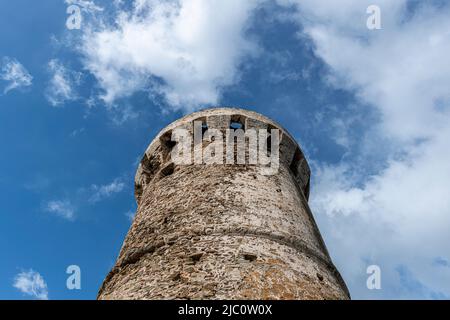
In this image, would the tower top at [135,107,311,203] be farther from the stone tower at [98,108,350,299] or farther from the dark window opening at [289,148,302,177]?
the stone tower at [98,108,350,299]

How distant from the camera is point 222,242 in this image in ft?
17.8

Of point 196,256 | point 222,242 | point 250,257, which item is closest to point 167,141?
point 222,242

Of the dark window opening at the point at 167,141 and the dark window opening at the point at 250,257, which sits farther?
the dark window opening at the point at 167,141

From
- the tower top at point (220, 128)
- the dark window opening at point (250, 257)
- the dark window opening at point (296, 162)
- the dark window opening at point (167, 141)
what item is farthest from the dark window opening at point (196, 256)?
the dark window opening at point (296, 162)

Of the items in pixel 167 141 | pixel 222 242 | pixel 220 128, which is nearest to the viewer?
pixel 222 242

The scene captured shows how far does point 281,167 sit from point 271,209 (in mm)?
1571

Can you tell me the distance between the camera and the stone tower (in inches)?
195

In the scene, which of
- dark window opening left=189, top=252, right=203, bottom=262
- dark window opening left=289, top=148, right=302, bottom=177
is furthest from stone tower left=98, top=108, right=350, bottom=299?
dark window opening left=289, top=148, right=302, bottom=177

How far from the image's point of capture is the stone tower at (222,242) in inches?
195

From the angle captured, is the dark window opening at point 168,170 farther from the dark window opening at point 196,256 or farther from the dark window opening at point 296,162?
the dark window opening at point 196,256

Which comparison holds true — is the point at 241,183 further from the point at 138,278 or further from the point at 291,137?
the point at 291,137

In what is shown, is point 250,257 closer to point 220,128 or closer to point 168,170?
point 168,170

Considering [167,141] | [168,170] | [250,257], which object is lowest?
[250,257]

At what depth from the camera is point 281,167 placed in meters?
7.64
